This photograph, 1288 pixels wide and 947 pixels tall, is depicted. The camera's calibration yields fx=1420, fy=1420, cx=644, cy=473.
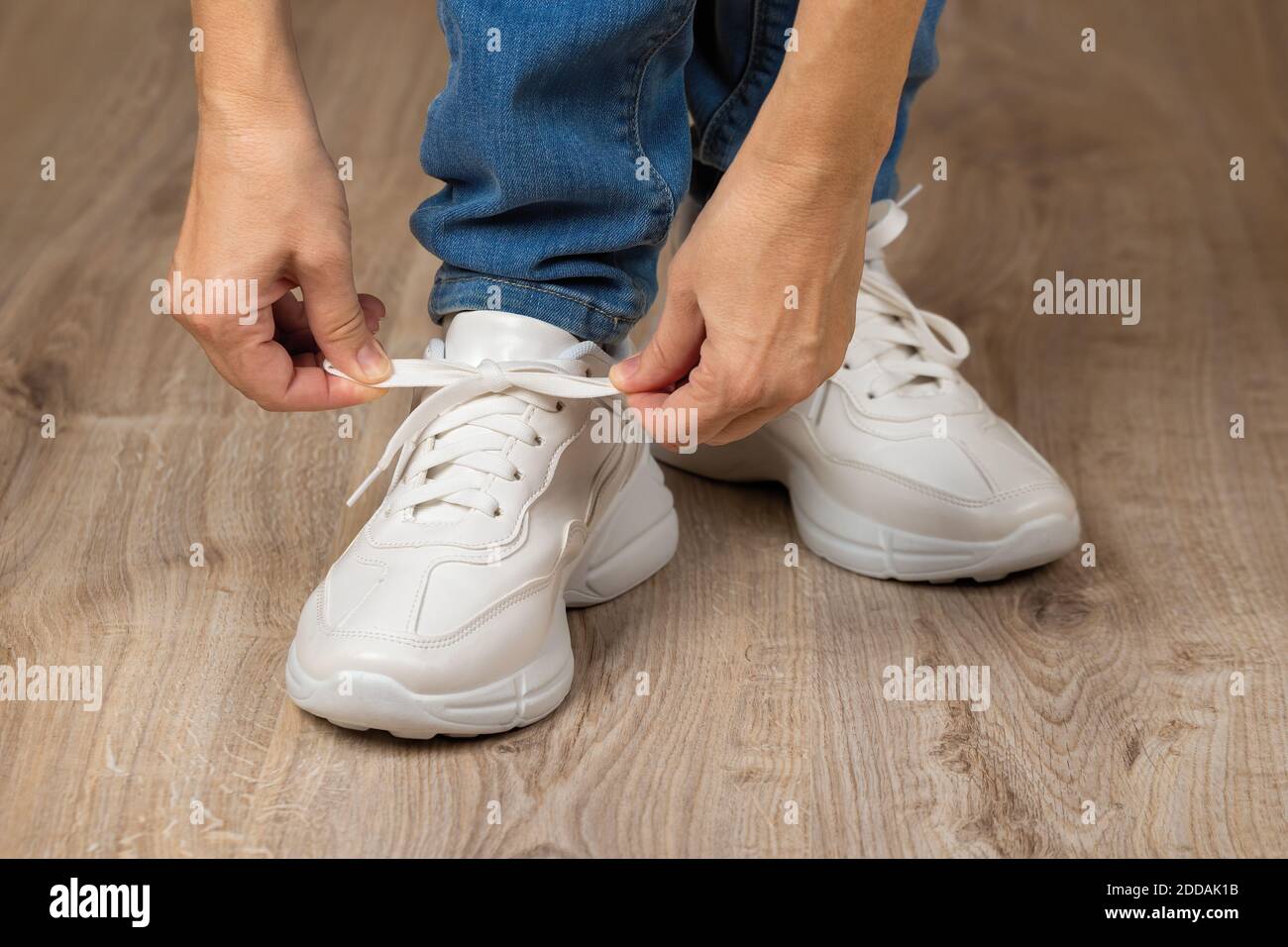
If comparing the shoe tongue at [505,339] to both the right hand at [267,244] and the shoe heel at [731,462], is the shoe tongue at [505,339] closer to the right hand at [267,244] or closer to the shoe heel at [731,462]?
the right hand at [267,244]

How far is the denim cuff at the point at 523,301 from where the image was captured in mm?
837

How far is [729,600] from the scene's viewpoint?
93 cm

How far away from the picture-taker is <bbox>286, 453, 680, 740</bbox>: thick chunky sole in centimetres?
75

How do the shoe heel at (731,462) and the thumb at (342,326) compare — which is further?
the shoe heel at (731,462)

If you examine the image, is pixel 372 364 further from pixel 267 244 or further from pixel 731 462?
pixel 731 462

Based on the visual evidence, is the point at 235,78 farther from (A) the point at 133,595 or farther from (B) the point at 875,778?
(B) the point at 875,778

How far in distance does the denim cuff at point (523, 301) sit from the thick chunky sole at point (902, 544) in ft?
0.68

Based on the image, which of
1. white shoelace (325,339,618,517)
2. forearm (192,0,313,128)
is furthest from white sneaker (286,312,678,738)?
forearm (192,0,313,128)

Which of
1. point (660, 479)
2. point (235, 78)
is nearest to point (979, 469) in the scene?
point (660, 479)

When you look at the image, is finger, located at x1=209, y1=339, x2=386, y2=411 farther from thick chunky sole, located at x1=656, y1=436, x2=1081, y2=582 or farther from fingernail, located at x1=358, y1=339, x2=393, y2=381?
thick chunky sole, located at x1=656, y1=436, x2=1081, y2=582

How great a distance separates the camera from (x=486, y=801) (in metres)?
0.74

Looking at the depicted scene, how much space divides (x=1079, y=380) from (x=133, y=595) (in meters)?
0.77

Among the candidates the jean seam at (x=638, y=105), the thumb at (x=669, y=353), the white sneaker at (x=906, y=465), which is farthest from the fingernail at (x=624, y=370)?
the white sneaker at (x=906, y=465)

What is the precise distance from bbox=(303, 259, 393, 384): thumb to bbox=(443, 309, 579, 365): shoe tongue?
60 mm
